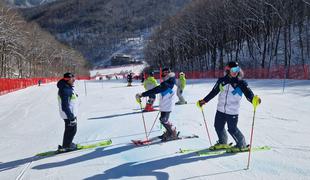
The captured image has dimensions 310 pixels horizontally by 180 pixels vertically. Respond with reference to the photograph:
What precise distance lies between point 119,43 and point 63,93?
613 ft

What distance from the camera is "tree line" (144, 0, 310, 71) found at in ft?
153

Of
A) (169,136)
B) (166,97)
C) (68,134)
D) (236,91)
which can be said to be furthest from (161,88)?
(68,134)

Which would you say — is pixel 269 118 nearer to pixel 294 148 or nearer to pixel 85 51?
pixel 294 148

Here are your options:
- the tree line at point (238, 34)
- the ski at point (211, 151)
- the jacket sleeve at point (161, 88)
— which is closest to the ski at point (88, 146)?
the jacket sleeve at point (161, 88)

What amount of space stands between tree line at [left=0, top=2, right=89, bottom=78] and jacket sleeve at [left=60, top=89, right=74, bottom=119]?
1546 inches

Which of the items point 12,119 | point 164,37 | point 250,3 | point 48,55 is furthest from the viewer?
point 48,55

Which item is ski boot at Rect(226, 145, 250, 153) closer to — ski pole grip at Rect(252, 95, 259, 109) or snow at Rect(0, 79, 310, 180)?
snow at Rect(0, 79, 310, 180)

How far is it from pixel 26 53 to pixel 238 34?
4022 cm

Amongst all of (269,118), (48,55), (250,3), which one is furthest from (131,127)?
(48,55)

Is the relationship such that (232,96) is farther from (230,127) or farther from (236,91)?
(230,127)

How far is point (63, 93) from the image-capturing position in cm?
813

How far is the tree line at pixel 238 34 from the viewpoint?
4669cm

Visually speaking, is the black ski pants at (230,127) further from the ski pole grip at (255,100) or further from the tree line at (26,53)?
the tree line at (26,53)

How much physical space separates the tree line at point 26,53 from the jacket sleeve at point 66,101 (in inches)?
1546
